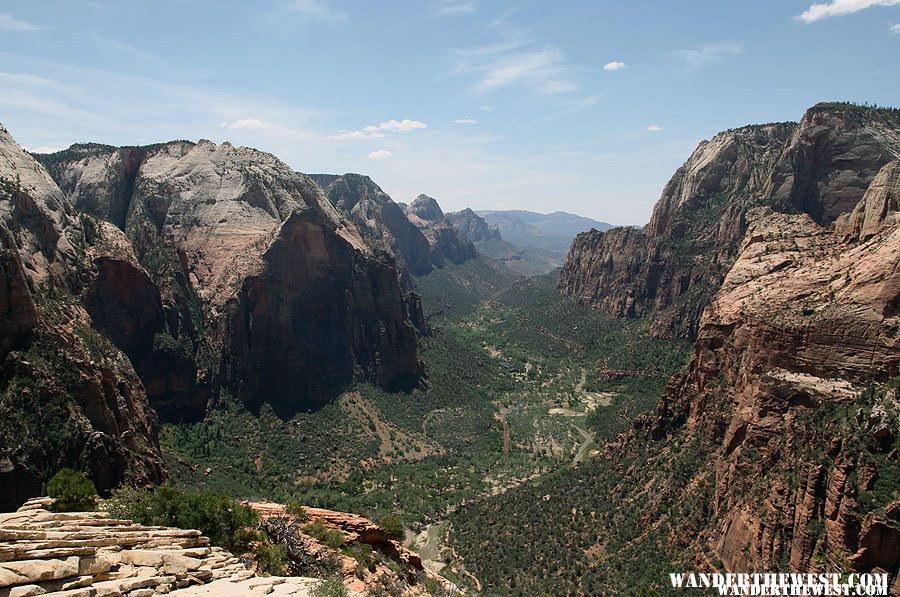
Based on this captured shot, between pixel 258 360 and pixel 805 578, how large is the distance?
7599cm

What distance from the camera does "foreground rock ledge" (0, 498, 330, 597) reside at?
14.6 meters

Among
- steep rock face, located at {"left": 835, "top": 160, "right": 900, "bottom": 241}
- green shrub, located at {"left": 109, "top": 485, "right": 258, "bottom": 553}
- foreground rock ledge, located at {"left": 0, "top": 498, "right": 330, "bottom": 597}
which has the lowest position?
green shrub, located at {"left": 109, "top": 485, "right": 258, "bottom": 553}

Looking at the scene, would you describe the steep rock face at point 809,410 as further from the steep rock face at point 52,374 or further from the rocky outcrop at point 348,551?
the steep rock face at point 52,374

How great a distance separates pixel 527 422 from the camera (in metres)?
100

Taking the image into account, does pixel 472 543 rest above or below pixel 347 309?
below

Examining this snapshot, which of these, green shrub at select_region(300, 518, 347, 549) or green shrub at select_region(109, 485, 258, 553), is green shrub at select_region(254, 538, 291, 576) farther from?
green shrub at select_region(300, 518, 347, 549)

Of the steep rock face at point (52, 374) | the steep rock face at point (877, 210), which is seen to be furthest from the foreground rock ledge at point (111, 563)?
the steep rock face at point (877, 210)

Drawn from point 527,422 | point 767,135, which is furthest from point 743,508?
point 767,135

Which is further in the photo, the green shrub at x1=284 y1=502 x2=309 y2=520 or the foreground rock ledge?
the green shrub at x1=284 y1=502 x2=309 y2=520

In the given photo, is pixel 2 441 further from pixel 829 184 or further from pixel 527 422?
pixel 829 184

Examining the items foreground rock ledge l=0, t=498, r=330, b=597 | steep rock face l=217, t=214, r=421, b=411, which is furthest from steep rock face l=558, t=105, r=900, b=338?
foreground rock ledge l=0, t=498, r=330, b=597

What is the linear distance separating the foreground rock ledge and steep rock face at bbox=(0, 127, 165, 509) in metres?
15.3

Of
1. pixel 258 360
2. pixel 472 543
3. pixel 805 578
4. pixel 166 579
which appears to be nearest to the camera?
pixel 166 579

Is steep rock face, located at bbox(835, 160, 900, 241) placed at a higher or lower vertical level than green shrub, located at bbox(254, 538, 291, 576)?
higher
